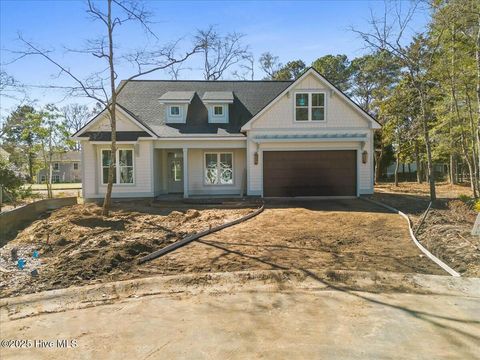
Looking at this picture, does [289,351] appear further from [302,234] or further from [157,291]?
[302,234]

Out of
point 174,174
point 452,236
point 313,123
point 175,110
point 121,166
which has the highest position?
point 175,110

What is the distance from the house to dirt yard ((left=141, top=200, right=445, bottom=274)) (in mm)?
5023

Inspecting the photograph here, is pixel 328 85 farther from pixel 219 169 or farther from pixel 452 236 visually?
pixel 452 236

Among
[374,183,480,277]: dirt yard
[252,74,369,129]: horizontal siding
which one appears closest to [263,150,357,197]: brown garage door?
[252,74,369,129]: horizontal siding

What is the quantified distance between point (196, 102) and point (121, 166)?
5374 mm

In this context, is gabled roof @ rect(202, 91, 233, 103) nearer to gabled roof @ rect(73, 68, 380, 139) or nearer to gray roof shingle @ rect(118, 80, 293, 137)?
gabled roof @ rect(73, 68, 380, 139)

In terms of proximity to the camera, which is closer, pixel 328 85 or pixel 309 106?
pixel 328 85

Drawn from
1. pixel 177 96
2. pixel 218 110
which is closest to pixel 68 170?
pixel 177 96

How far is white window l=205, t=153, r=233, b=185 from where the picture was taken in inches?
710

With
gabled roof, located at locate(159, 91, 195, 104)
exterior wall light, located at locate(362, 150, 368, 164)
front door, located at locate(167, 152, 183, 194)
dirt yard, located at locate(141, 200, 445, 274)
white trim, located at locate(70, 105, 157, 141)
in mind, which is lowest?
dirt yard, located at locate(141, 200, 445, 274)

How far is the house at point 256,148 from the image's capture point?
54.0ft

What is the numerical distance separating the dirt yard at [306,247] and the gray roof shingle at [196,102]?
725 centimetres

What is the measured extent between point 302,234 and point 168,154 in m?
A: 11.2

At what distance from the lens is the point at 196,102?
19.5 meters
